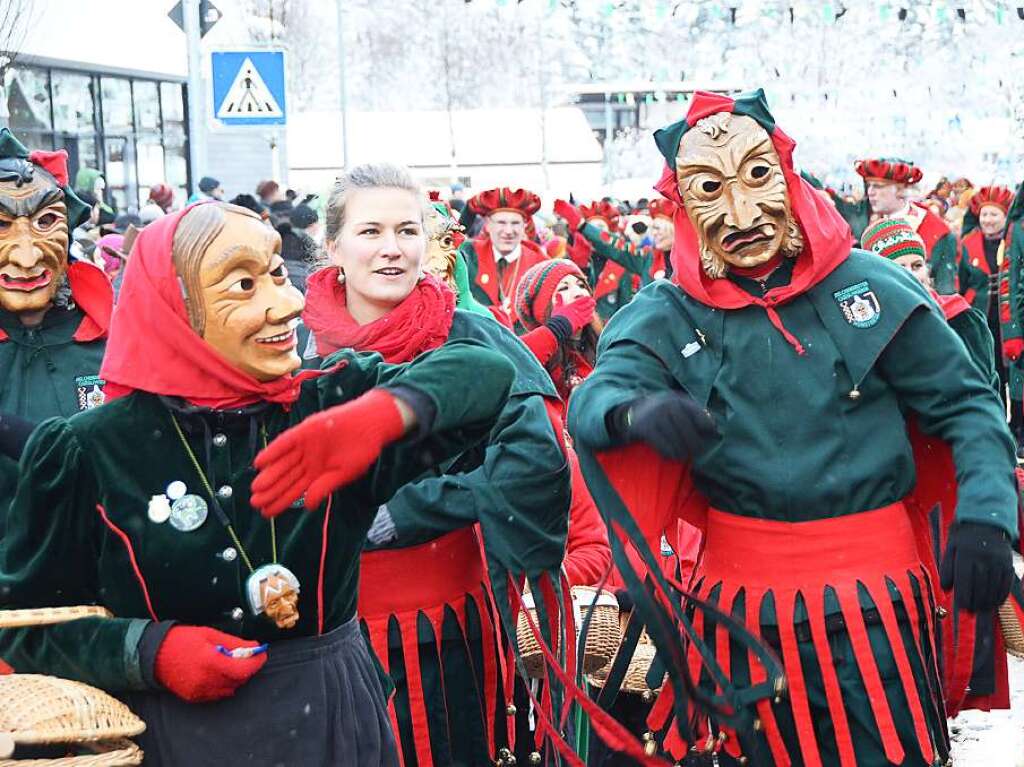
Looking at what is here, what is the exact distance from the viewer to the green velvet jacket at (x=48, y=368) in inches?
202

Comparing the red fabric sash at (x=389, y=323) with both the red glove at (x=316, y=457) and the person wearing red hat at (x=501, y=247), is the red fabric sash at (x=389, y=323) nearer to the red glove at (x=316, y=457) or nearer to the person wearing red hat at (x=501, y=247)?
the red glove at (x=316, y=457)

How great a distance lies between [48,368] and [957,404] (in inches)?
102

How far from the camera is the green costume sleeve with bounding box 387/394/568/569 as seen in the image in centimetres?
473

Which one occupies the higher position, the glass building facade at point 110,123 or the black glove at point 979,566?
the glass building facade at point 110,123

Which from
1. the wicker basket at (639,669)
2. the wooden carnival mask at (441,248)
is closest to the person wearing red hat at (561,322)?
the wooden carnival mask at (441,248)

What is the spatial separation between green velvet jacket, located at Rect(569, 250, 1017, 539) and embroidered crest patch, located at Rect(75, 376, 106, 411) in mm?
1634

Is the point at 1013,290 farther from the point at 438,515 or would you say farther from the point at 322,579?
the point at 322,579

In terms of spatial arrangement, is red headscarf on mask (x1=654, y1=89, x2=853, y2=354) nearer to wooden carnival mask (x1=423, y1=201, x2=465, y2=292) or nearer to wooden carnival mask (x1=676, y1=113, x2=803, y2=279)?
wooden carnival mask (x1=676, y1=113, x2=803, y2=279)

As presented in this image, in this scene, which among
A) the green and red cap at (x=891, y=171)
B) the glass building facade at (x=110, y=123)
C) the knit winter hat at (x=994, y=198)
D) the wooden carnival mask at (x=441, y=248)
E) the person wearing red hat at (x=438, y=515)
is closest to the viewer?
the person wearing red hat at (x=438, y=515)

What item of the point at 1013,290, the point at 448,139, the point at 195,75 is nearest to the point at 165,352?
the point at 1013,290

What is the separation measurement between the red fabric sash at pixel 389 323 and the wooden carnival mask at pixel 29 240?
811 millimetres

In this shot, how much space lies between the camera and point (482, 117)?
178 ft

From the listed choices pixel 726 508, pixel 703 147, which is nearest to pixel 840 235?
pixel 703 147

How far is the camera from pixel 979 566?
12.9 ft
